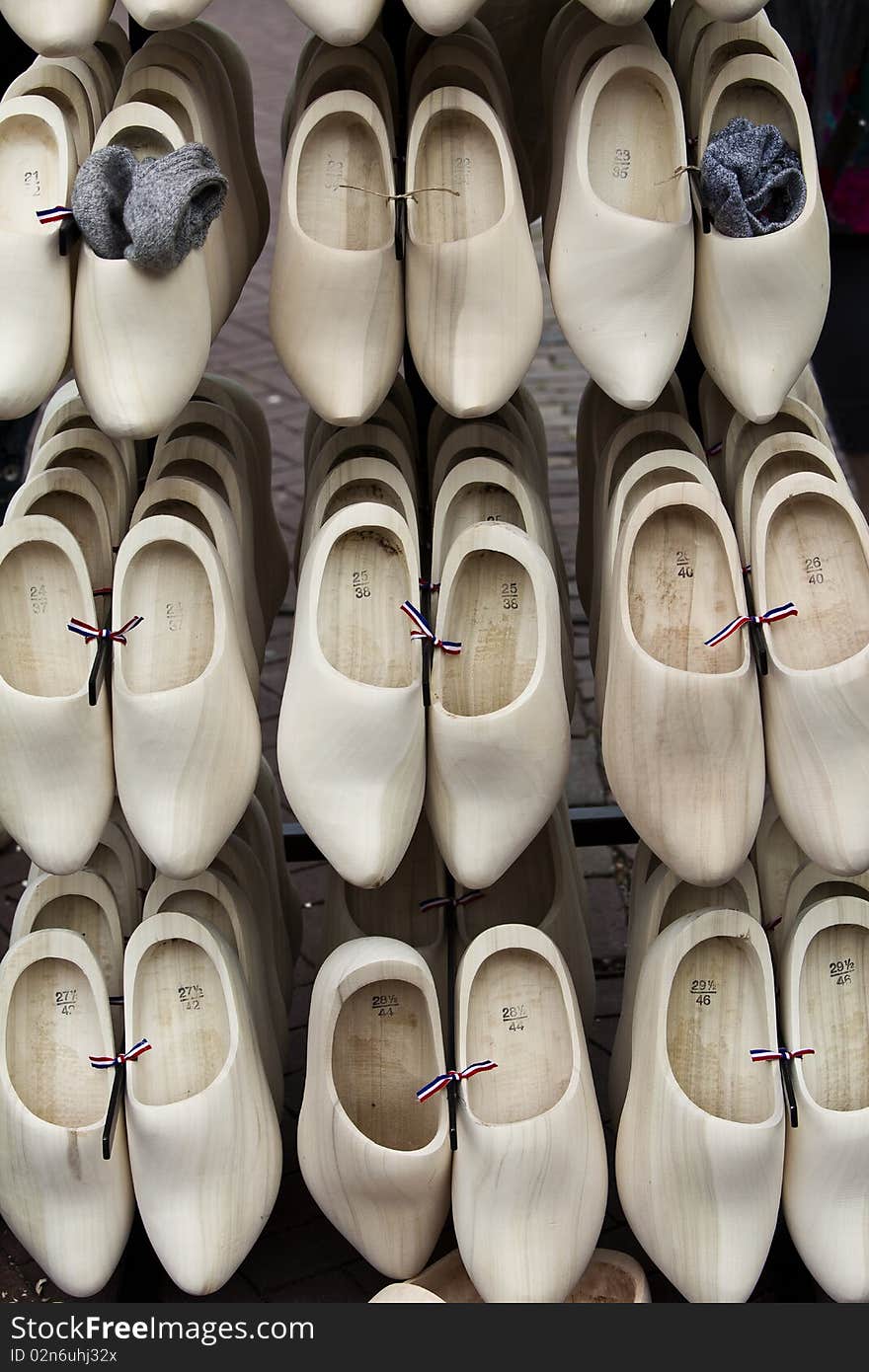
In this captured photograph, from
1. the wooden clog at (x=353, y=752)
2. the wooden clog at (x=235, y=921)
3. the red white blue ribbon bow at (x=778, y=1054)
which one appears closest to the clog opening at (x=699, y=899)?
the red white blue ribbon bow at (x=778, y=1054)

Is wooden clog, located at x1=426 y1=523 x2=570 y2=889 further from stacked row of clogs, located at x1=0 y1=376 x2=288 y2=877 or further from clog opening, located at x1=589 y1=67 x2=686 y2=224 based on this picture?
clog opening, located at x1=589 y1=67 x2=686 y2=224

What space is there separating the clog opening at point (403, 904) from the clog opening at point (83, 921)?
0.30 meters

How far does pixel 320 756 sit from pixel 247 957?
1.29 ft

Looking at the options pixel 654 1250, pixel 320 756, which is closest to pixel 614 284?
pixel 320 756

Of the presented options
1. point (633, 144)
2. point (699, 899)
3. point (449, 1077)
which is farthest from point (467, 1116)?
point (633, 144)

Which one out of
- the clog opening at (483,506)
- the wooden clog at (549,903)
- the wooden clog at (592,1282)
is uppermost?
the clog opening at (483,506)

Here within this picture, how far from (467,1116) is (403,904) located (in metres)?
0.45

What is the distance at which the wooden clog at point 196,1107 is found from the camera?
1631mm

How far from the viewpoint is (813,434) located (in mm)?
1816

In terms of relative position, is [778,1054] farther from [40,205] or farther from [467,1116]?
[40,205]

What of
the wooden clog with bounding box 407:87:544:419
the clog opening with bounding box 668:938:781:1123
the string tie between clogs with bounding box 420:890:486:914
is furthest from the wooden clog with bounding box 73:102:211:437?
the clog opening with bounding box 668:938:781:1123

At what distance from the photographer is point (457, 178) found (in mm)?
1745

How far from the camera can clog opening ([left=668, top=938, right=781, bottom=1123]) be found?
1669mm

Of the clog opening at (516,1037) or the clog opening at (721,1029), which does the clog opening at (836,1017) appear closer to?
the clog opening at (721,1029)
